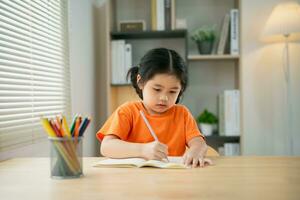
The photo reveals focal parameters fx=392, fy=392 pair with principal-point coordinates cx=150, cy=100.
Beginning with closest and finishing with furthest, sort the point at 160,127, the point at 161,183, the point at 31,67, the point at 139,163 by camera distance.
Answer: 1. the point at 161,183
2. the point at 139,163
3. the point at 160,127
4. the point at 31,67

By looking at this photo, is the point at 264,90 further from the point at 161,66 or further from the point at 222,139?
the point at 161,66

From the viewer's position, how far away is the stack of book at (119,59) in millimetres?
2713

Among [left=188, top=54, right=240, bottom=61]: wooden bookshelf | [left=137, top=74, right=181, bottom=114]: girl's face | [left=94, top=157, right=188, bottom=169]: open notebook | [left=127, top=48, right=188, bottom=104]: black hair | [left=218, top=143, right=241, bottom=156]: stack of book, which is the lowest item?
[left=218, top=143, right=241, bottom=156]: stack of book

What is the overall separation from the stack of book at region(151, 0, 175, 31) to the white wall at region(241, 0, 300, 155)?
0.49 m

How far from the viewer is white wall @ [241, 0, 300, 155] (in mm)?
2672

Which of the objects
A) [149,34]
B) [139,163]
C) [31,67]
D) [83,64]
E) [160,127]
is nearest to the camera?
[139,163]

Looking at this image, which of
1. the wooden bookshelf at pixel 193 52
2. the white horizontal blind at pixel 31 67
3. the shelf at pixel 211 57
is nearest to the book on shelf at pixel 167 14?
Result: the wooden bookshelf at pixel 193 52

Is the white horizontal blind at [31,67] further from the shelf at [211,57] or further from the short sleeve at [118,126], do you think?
the shelf at [211,57]

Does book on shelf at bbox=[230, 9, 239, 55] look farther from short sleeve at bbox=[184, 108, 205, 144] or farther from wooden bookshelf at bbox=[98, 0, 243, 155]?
short sleeve at bbox=[184, 108, 205, 144]

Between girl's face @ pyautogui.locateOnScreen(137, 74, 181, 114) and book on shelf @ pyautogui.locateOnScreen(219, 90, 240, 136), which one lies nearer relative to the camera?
girl's face @ pyautogui.locateOnScreen(137, 74, 181, 114)

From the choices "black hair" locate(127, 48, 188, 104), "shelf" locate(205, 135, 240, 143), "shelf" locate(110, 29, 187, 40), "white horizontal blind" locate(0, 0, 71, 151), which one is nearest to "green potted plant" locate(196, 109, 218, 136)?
"shelf" locate(205, 135, 240, 143)

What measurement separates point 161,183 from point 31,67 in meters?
1.02

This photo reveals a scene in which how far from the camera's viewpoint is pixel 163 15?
2664mm

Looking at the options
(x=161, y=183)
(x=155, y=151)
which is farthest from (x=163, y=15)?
(x=161, y=183)
